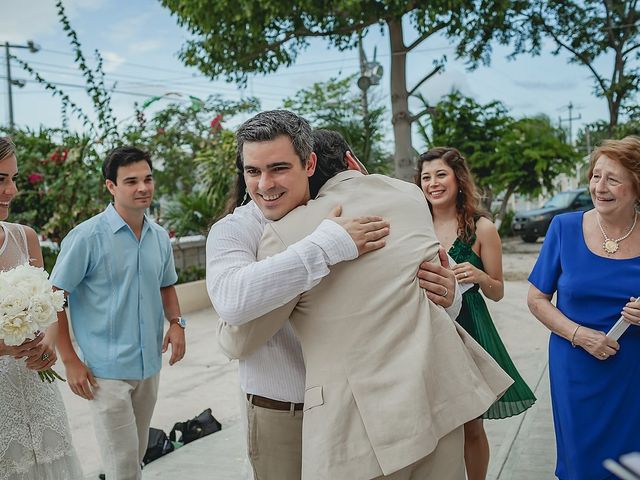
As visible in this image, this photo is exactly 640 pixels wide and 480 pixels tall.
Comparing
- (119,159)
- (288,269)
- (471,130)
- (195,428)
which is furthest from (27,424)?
(471,130)

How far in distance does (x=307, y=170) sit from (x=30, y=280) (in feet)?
3.63

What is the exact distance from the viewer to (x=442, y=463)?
1681 millimetres

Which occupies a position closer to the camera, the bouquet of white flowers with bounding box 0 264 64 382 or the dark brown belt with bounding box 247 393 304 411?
the dark brown belt with bounding box 247 393 304 411

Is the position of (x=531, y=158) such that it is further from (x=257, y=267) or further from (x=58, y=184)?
(x=257, y=267)

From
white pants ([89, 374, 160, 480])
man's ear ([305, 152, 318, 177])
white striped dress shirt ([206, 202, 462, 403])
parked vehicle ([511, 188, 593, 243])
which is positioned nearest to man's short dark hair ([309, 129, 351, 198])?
man's ear ([305, 152, 318, 177])

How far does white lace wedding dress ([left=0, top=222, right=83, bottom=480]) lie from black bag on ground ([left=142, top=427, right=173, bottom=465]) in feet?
5.46

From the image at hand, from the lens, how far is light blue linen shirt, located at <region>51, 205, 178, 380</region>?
3.06 meters

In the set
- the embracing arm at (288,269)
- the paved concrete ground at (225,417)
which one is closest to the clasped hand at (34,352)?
the embracing arm at (288,269)

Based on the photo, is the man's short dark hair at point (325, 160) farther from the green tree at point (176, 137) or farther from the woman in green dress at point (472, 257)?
the green tree at point (176, 137)

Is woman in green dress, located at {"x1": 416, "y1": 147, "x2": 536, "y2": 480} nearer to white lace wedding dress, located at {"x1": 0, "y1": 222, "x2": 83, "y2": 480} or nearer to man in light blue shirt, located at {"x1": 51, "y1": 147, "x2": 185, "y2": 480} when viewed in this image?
man in light blue shirt, located at {"x1": 51, "y1": 147, "x2": 185, "y2": 480}

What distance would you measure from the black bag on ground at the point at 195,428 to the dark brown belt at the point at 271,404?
2.89m

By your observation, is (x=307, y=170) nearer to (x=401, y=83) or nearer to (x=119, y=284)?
(x=119, y=284)

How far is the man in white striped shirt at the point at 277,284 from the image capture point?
155 centimetres

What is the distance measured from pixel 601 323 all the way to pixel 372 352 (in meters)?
1.54
